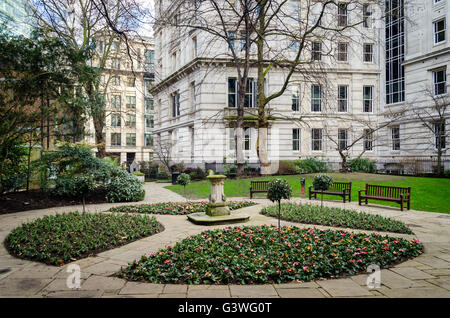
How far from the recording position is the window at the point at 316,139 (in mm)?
29938

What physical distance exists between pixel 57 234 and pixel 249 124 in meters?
21.8

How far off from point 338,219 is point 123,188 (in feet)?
33.7

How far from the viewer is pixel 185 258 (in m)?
5.56

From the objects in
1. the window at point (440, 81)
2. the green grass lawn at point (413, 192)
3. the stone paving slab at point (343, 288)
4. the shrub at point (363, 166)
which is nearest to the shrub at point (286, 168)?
the green grass lawn at point (413, 192)

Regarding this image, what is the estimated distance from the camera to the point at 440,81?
26094 millimetres

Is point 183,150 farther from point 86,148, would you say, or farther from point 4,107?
point 4,107

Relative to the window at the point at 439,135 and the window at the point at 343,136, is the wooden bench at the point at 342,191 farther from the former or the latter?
the window at the point at 343,136

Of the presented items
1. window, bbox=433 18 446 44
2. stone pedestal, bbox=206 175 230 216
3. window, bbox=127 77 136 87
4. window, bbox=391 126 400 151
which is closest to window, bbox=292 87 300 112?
window, bbox=391 126 400 151

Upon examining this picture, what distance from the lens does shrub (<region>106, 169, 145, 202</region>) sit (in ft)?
48.5

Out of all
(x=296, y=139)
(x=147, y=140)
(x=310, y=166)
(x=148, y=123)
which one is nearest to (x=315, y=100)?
(x=296, y=139)

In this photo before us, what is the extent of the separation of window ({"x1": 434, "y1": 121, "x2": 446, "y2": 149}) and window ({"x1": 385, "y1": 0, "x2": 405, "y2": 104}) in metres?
5.16

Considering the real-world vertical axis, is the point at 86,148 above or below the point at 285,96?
below

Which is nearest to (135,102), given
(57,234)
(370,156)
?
(370,156)

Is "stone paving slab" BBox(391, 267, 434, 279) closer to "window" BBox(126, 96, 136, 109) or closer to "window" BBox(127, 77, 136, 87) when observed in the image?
"window" BBox(127, 77, 136, 87)
